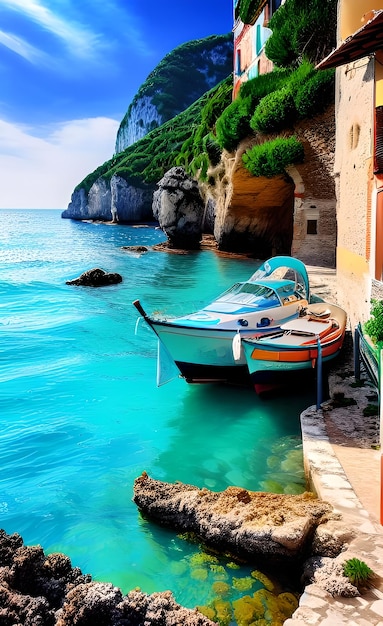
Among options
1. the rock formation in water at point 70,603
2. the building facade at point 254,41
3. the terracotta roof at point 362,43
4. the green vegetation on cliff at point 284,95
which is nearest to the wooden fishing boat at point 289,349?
the terracotta roof at point 362,43

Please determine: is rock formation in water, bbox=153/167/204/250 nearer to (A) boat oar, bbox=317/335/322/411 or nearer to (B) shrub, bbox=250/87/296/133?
(B) shrub, bbox=250/87/296/133

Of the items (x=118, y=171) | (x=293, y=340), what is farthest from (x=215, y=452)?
(x=118, y=171)

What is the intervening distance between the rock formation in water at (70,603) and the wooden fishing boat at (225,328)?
5.75 meters

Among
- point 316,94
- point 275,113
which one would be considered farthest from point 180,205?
point 316,94

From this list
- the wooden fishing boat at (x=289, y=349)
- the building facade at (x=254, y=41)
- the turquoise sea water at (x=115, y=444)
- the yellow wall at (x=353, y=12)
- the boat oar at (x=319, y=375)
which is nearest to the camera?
the turquoise sea water at (x=115, y=444)

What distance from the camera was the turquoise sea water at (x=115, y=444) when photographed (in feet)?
21.0

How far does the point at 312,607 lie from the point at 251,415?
605cm

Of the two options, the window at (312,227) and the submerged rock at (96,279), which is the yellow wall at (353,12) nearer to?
the window at (312,227)

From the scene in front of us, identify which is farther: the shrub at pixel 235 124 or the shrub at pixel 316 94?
the shrub at pixel 235 124

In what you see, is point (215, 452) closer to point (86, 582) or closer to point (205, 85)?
point (86, 582)

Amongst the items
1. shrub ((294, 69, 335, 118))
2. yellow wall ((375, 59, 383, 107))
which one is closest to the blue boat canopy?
yellow wall ((375, 59, 383, 107))

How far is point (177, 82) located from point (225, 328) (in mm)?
146692

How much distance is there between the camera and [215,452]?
8.91 metres

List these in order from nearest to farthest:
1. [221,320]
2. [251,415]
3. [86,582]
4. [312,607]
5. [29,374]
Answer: [312,607] < [86,582] < [251,415] < [221,320] < [29,374]
